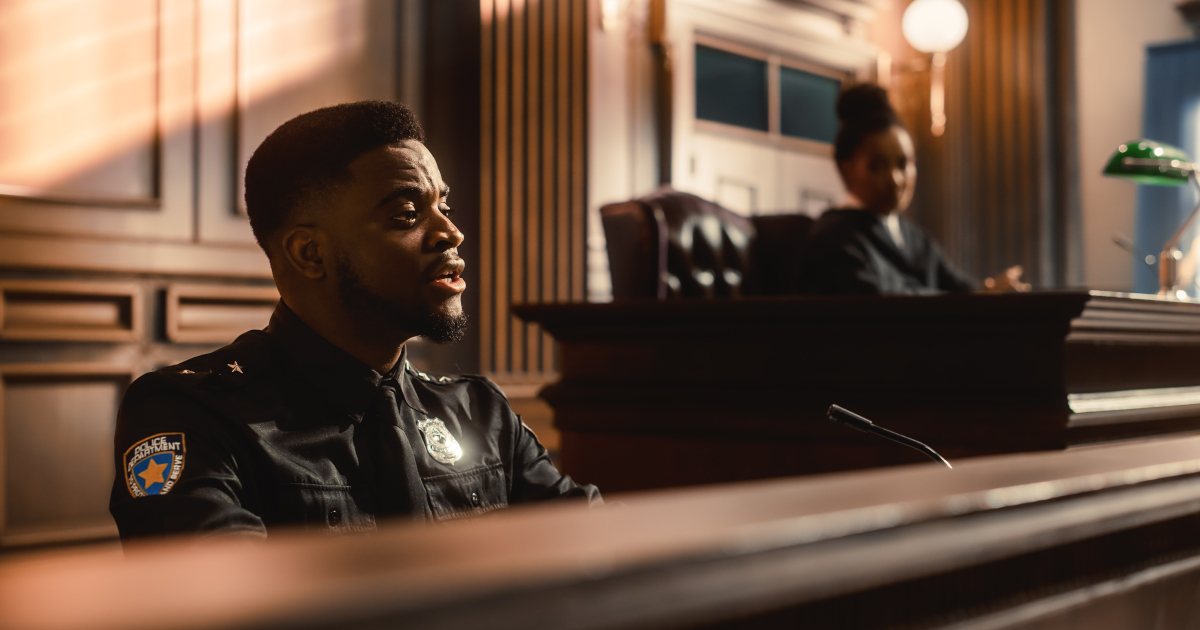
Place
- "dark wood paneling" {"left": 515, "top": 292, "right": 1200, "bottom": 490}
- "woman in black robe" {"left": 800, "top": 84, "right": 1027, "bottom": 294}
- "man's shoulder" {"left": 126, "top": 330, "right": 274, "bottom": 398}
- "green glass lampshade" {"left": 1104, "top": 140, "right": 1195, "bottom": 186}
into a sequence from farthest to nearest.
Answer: "green glass lampshade" {"left": 1104, "top": 140, "right": 1195, "bottom": 186} → "woman in black robe" {"left": 800, "top": 84, "right": 1027, "bottom": 294} → "dark wood paneling" {"left": 515, "top": 292, "right": 1200, "bottom": 490} → "man's shoulder" {"left": 126, "top": 330, "right": 274, "bottom": 398}

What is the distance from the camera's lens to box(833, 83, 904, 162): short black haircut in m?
2.90

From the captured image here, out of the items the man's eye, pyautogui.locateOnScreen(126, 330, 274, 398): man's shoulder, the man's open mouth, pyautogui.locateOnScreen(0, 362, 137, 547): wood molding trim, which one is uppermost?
the man's eye

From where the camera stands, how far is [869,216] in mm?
2900

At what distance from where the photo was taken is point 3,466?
277 cm

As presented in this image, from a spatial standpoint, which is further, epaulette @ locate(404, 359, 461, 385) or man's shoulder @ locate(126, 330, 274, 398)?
epaulette @ locate(404, 359, 461, 385)

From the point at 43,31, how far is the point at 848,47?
415 centimetres

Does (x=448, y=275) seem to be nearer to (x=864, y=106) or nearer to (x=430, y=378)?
(x=430, y=378)

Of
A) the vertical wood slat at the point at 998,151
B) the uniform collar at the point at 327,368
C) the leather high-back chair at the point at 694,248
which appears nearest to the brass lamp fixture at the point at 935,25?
the vertical wood slat at the point at 998,151

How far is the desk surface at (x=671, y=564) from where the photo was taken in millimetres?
303

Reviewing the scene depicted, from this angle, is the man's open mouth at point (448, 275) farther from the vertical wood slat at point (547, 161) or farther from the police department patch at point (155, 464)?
the vertical wood slat at point (547, 161)

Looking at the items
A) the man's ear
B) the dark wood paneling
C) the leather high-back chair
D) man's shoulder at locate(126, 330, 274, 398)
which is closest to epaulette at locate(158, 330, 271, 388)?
man's shoulder at locate(126, 330, 274, 398)

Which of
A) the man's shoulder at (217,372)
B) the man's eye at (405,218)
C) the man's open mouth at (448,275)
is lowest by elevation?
the man's shoulder at (217,372)

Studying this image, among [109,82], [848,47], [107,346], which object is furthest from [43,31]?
[848,47]

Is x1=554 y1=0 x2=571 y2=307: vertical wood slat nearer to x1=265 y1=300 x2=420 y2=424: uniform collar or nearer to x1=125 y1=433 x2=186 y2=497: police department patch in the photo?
x1=265 y1=300 x2=420 y2=424: uniform collar
